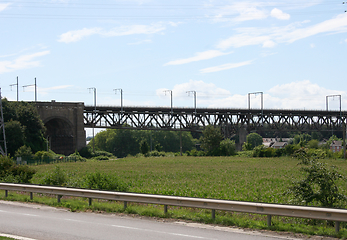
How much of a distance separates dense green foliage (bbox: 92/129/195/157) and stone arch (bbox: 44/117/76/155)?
2261 inches

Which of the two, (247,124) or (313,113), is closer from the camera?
(247,124)

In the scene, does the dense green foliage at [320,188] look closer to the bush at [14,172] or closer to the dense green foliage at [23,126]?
the bush at [14,172]

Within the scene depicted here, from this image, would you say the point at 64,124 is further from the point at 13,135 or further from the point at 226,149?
the point at 226,149

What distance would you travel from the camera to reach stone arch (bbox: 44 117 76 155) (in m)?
89.6

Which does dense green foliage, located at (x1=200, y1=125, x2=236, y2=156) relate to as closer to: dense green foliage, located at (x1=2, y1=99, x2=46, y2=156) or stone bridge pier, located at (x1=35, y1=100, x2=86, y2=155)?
stone bridge pier, located at (x1=35, y1=100, x2=86, y2=155)

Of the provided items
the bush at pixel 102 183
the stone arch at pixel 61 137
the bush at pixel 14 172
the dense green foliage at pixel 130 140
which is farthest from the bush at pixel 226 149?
the bush at pixel 102 183

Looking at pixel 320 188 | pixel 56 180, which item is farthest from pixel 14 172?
pixel 320 188

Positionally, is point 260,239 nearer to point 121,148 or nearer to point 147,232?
point 147,232

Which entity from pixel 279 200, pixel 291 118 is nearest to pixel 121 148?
pixel 291 118

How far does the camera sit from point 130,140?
155 meters

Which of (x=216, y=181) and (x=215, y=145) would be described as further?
(x=215, y=145)

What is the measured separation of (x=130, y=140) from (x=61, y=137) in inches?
2539

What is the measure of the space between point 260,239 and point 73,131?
82.4m

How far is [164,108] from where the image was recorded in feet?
333
